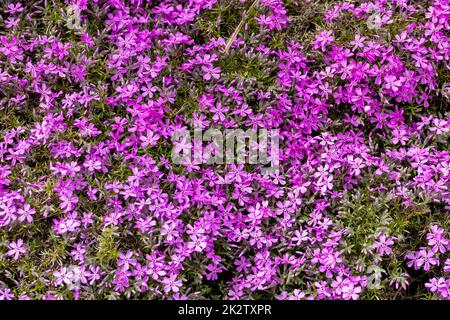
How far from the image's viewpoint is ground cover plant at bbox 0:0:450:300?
11.0 ft

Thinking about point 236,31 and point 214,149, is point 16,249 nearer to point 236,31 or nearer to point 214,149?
point 214,149

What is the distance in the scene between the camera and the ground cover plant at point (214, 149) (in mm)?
3354

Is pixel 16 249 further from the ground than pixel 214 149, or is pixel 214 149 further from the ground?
pixel 214 149

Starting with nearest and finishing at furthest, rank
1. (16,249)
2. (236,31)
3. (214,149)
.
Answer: (16,249)
(214,149)
(236,31)

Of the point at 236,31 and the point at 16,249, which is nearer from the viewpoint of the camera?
the point at 16,249

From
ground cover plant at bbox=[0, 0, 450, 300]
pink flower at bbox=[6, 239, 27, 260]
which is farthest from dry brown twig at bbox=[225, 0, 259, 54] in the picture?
pink flower at bbox=[6, 239, 27, 260]

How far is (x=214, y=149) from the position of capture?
138 inches

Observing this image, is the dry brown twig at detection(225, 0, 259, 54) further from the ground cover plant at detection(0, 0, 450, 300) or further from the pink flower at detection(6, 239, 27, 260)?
the pink flower at detection(6, 239, 27, 260)

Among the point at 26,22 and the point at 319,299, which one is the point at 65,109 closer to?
the point at 26,22

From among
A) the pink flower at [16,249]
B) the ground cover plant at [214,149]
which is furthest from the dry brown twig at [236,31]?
the pink flower at [16,249]

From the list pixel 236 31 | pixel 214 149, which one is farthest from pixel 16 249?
pixel 236 31

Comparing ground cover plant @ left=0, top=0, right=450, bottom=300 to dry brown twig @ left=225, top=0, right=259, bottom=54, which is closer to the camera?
ground cover plant @ left=0, top=0, right=450, bottom=300

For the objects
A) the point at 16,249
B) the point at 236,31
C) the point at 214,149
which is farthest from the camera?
the point at 236,31

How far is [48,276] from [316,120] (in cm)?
180
